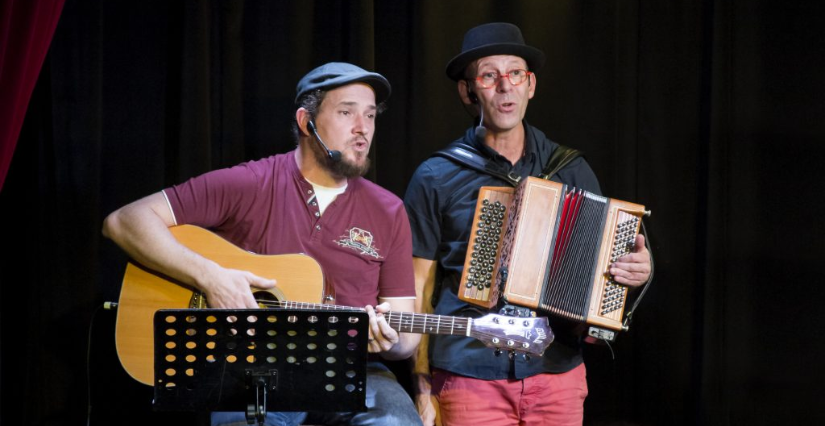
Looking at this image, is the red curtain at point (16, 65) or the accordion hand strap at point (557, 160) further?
the accordion hand strap at point (557, 160)

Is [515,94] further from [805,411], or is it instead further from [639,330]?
[805,411]

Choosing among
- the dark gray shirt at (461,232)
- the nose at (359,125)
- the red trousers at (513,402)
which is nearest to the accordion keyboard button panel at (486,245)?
the dark gray shirt at (461,232)

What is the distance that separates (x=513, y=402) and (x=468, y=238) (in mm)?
642

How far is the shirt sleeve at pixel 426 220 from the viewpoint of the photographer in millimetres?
3275

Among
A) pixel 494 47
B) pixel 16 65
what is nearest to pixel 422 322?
pixel 494 47

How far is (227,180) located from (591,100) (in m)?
1.90

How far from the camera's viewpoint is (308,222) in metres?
3.05

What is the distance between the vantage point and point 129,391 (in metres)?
3.42

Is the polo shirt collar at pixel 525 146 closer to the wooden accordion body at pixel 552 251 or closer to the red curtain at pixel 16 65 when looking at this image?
the wooden accordion body at pixel 552 251

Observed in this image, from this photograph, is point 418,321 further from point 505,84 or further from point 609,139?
point 609,139

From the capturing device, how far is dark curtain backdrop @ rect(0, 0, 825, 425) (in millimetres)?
3385

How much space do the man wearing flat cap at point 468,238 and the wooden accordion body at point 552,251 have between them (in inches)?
7.2

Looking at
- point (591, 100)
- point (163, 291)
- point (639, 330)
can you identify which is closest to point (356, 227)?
point (163, 291)

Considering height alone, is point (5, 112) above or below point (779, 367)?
above
